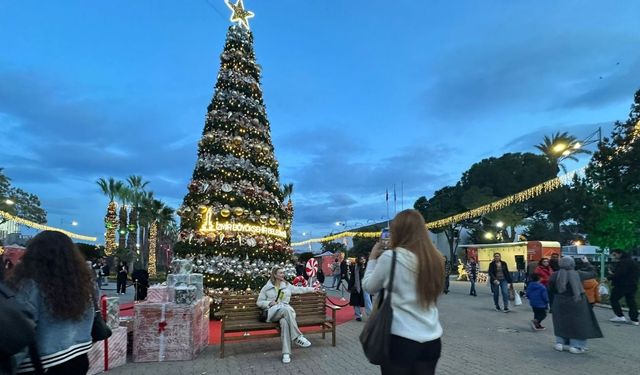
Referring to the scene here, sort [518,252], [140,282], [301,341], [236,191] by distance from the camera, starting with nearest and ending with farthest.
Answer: [301,341], [236,191], [140,282], [518,252]

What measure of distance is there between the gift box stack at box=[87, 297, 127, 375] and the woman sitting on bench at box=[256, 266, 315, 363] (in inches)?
87.0

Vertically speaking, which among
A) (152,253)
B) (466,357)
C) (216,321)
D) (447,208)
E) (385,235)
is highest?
(447,208)

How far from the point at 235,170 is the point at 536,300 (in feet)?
28.2

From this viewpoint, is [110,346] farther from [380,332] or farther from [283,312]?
[380,332]

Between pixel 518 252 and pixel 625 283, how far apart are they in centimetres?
1666

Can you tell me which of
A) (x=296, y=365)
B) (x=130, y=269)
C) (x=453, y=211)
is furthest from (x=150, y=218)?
(x=296, y=365)

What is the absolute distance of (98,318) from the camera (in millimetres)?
3211

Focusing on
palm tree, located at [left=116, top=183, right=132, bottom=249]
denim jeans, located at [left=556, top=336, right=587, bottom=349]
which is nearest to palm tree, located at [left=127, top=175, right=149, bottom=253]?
palm tree, located at [left=116, top=183, right=132, bottom=249]

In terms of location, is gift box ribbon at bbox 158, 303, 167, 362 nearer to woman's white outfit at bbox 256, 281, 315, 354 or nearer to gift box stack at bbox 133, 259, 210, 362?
gift box stack at bbox 133, 259, 210, 362

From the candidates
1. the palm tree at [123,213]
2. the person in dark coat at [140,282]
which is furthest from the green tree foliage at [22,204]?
the person in dark coat at [140,282]

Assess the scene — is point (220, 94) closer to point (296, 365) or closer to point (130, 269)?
point (296, 365)

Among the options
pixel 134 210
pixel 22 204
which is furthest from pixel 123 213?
pixel 22 204

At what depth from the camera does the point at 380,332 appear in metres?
2.65

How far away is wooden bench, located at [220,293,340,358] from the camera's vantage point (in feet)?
23.1
